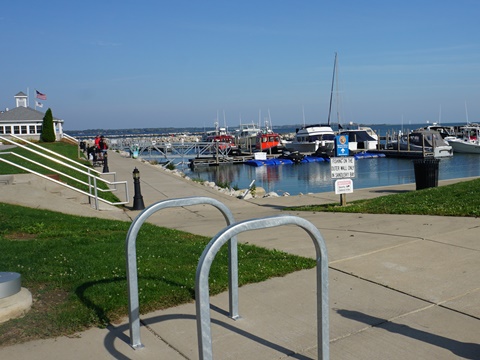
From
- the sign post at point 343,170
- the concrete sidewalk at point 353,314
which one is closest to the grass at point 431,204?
the sign post at point 343,170

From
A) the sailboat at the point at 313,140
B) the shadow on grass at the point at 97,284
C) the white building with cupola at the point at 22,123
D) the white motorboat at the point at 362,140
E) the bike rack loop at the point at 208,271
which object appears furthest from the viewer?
the white motorboat at the point at 362,140

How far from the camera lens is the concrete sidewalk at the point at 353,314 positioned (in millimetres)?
4582

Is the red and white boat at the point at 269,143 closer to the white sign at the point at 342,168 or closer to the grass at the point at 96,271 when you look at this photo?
the white sign at the point at 342,168

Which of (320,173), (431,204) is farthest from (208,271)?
(320,173)

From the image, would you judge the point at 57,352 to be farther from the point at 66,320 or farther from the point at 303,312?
the point at 303,312

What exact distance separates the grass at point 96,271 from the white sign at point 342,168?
17.8 ft

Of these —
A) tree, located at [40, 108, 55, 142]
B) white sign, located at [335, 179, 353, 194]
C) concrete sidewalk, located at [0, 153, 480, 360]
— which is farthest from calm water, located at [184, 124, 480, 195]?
concrete sidewalk, located at [0, 153, 480, 360]

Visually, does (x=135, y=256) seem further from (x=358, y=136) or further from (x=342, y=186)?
Answer: (x=358, y=136)

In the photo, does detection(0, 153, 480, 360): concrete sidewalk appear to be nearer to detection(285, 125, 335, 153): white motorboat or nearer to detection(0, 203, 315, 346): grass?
detection(0, 203, 315, 346): grass

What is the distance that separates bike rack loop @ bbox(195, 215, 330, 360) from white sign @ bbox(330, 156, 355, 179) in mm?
9918

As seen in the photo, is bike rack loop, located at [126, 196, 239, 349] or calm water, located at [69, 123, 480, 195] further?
calm water, located at [69, 123, 480, 195]

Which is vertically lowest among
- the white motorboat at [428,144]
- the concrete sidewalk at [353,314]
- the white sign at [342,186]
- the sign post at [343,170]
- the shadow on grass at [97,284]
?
the white motorboat at [428,144]

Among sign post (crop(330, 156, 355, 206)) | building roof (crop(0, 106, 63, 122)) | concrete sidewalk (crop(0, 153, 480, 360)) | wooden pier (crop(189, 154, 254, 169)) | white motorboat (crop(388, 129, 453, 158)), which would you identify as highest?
building roof (crop(0, 106, 63, 122))

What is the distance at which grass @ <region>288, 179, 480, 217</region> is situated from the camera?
10.6 m
